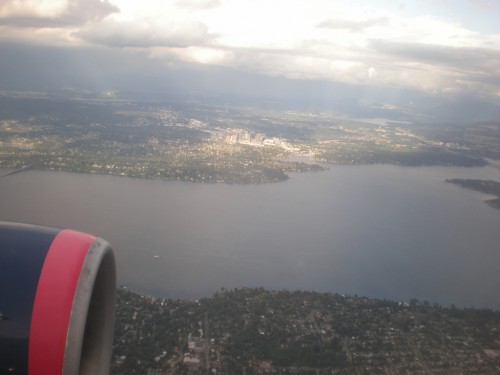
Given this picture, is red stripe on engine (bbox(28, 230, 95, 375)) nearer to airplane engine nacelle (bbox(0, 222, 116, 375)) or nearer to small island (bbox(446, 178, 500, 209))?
airplane engine nacelle (bbox(0, 222, 116, 375))

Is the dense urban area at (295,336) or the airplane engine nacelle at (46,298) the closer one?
the airplane engine nacelle at (46,298)

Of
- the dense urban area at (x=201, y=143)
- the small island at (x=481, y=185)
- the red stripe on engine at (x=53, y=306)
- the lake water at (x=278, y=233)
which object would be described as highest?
the red stripe on engine at (x=53, y=306)

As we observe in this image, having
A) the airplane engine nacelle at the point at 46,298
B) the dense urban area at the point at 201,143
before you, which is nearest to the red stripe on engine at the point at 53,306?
the airplane engine nacelle at the point at 46,298

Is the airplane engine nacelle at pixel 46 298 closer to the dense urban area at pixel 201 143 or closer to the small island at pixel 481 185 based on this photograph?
the dense urban area at pixel 201 143

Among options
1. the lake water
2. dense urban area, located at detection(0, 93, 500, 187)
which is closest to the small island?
the lake water

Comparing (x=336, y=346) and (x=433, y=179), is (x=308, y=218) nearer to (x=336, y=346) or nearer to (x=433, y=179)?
(x=336, y=346)

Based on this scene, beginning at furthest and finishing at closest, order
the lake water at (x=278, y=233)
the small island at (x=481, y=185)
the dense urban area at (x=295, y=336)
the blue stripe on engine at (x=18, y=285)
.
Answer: the small island at (x=481, y=185)
the lake water at (x=278, y=233)
the dense urban area at (x=295, y=336)
the blue stripe on engine at (x=18, y=285)
